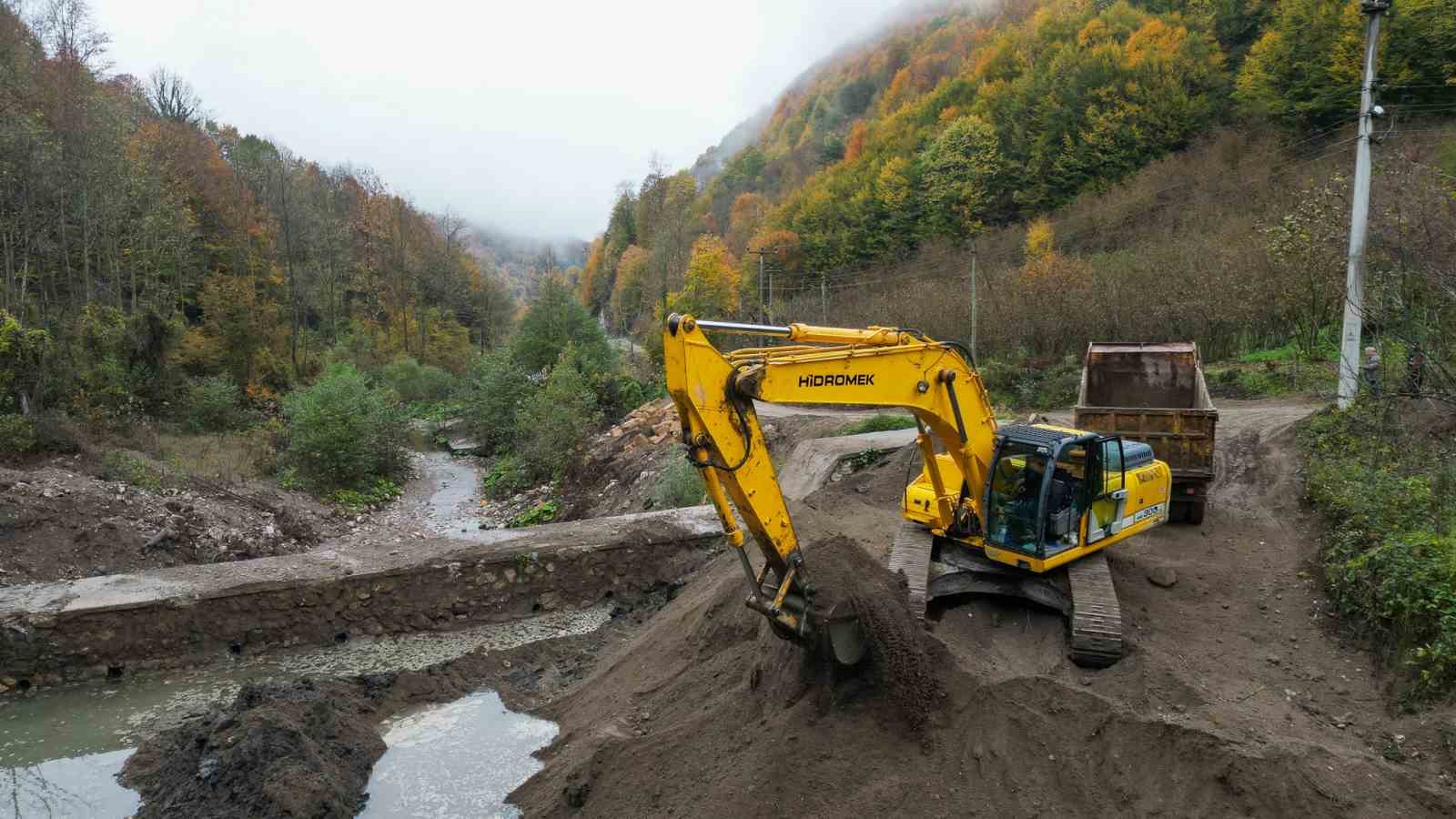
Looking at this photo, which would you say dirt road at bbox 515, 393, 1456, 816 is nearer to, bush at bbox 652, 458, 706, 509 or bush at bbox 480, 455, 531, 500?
bush at bbox 652, 458, 706, 509

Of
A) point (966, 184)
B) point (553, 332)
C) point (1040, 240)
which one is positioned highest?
point (966, 184)

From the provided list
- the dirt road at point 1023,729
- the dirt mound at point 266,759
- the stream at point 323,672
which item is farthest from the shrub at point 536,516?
the dirt mound at point 266,759

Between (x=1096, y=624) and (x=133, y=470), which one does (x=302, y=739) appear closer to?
(x=1096, y=624)

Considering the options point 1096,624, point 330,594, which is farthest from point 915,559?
point 330,594

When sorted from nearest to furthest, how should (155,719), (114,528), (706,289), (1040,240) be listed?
(155,719) → (114,528) → (1040,240) → (706,289)

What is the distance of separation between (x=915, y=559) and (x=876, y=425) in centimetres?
1171

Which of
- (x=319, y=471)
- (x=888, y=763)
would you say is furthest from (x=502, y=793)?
(x=319, y=471)

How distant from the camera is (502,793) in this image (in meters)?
6.32

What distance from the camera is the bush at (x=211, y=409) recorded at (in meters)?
22.6

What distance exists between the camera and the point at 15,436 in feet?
47.7

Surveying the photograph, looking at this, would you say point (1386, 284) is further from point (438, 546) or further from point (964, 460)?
point (438, 546)

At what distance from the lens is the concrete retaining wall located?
870cm

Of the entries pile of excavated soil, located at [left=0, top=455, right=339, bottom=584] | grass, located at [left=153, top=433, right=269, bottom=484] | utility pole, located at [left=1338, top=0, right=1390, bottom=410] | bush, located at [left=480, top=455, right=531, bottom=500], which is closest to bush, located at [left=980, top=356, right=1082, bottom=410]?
utility pole, located at [left=1338, top=0, right=1390, bottom=410]

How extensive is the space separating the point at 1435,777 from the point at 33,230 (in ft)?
92.3
